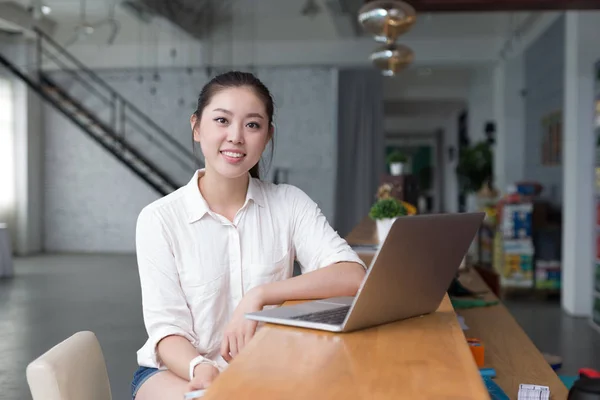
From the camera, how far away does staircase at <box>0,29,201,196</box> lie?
10.9m

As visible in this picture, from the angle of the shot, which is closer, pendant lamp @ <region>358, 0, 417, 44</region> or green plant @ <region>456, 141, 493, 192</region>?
pendant lamp @ <region>358, 0, 417, 44</region>

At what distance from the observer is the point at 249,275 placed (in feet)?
5.35

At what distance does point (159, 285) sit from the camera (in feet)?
4.97

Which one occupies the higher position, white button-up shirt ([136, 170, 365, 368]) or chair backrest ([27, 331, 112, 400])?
white button-up shirt ([136, 170, 365, 368])

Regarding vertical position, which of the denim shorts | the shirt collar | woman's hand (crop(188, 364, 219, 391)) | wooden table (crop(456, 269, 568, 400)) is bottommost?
wooden table (crop(456, 269, 568, 400))

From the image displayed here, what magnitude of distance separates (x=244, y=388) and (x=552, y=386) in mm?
1429

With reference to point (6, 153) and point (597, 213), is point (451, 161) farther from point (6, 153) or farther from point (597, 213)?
point (597, 213)

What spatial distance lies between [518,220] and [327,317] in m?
6.50

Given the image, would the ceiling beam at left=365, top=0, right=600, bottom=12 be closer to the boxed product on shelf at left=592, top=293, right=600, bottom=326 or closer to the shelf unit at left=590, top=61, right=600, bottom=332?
the shelf unit at left=590, top=61, right=600, bottom=332

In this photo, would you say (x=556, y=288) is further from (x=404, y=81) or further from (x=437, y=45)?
(x=404, y=81)

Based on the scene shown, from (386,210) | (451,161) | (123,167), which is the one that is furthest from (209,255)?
(451,161)

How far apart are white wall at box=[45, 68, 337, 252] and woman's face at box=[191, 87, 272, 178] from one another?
947 centimetres

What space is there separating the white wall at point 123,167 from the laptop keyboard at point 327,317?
9.78 m

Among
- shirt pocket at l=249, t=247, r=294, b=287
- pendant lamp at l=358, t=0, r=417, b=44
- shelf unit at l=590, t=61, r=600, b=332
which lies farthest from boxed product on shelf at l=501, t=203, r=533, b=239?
shirt pocket at l=249, t=247, r=294, b=287
